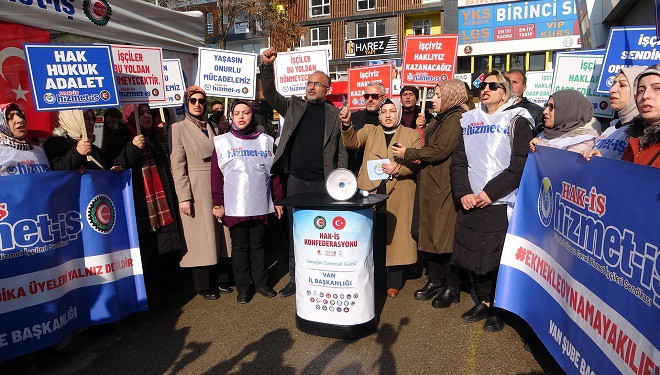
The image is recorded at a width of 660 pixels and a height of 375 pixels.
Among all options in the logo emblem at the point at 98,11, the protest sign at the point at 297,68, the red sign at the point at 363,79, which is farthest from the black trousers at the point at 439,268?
the logo emblem at the point at 98,11

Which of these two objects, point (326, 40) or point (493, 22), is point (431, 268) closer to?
point (493, 22)

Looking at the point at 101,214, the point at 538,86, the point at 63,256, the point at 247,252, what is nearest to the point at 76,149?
the point at 101,214

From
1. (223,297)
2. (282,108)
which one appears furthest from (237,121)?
(223,297)

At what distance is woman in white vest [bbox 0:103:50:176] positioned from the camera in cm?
334

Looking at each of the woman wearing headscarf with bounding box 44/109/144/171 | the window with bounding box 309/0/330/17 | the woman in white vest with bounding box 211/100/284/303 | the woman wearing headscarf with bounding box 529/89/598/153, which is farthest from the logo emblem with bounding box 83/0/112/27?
the window with bounding box 309/0/330/17

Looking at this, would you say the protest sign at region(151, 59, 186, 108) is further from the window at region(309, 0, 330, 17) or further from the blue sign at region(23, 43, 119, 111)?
the window at region(309, 0, 330, 17)

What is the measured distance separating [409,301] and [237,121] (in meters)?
2.50

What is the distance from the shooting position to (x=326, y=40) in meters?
35.9

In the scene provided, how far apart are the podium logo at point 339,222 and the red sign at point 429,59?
324 centimetres

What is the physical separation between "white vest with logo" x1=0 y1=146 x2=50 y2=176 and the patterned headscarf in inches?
136

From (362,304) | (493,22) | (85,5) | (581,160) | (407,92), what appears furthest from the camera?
(493,22)

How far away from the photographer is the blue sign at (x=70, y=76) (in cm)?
366

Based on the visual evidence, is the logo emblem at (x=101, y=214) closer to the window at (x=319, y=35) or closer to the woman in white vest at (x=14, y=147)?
the woman in white vest at (x=14, y=147)

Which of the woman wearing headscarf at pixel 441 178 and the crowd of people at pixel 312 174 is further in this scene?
the woman wearing headscarf at pixel 441 178
